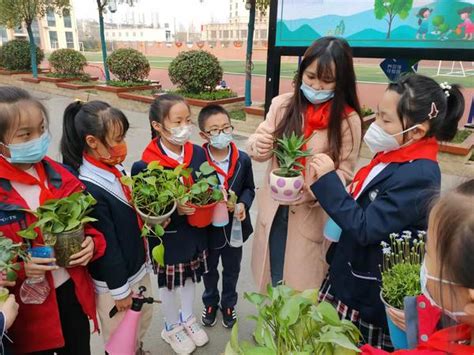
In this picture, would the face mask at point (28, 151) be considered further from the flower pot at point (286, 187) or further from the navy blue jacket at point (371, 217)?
the navy blue jacket at point (371, 217)

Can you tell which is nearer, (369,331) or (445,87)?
(445,87)

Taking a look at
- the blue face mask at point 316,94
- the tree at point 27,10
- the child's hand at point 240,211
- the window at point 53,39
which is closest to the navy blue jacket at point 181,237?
the child's hand at point 240,211

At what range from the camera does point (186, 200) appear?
68.9 inches

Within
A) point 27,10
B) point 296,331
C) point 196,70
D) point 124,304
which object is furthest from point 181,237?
point 27,10

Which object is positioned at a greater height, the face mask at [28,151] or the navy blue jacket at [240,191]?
the face mask at [28,151]

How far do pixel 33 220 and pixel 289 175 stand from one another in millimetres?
1029

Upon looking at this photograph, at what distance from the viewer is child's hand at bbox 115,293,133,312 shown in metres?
1.73

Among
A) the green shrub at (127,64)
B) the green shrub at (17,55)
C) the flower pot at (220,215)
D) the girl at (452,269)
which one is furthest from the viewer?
the green shrub at (17,55)

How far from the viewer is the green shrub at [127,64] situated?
995 cm

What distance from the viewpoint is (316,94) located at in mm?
1829

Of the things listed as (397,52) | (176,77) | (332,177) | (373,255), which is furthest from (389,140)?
(176,77)

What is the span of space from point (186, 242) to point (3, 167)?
37.4 inches

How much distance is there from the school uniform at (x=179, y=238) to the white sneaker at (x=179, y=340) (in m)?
0.30

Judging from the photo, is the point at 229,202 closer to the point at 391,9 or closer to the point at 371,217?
the point at 371,217
